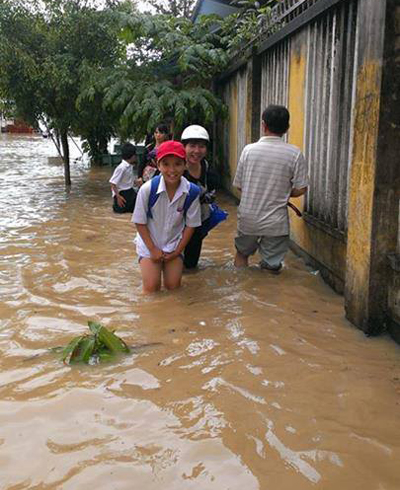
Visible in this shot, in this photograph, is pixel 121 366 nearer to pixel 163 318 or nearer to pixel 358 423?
pixel 163 318

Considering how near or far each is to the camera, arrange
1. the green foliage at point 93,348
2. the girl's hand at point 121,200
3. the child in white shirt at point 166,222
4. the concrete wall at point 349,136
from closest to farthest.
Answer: the green foliage at point 93,348 < the concrete wall at point 349,136 < the child in white shirt at point 166,222 < the girl's hand at point 121,200

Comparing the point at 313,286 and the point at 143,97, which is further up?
the point at 143,97

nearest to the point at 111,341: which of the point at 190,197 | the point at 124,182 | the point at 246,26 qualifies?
the point at 190,197

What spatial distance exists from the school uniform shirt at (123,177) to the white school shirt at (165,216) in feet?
10.7

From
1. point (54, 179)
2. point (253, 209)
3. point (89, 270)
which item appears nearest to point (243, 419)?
point (253, 209)

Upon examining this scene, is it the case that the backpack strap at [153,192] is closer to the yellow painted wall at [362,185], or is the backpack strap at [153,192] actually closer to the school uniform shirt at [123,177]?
the yellow painted wall at [362,185]

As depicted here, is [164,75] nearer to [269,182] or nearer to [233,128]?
[233,128]

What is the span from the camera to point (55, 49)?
37.2 ft

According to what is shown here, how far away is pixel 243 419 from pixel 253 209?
8.84ft

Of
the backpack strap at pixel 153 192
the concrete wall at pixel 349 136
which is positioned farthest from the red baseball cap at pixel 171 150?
the concrete wall at pixel 349 136

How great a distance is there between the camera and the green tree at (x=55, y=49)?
10.9 m

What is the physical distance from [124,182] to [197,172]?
→ 9.82 feet

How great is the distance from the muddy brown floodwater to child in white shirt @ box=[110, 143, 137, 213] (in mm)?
2738

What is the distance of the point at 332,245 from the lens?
494 cm
